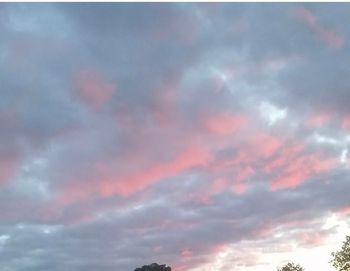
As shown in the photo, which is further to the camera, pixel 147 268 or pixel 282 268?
pixel 282 268

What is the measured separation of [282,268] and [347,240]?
141 feet

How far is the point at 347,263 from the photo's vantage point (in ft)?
412

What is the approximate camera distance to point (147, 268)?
108625 mm

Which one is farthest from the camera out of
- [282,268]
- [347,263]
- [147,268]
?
[282,268]

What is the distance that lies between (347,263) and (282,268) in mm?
43037

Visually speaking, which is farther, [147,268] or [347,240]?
[347,240]

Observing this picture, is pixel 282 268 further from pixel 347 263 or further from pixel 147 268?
pixel 147 268

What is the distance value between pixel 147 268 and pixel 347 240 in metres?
69.0

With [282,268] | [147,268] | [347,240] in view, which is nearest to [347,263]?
[347,240]

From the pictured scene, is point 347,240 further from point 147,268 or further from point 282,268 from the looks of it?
point 147,268

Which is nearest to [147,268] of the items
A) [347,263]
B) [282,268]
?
[347,263]

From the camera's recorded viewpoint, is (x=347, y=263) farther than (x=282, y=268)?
No

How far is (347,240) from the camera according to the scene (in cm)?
12912

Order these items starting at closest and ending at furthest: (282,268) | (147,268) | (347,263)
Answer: (147,268) < (347,263) < (282,268)
